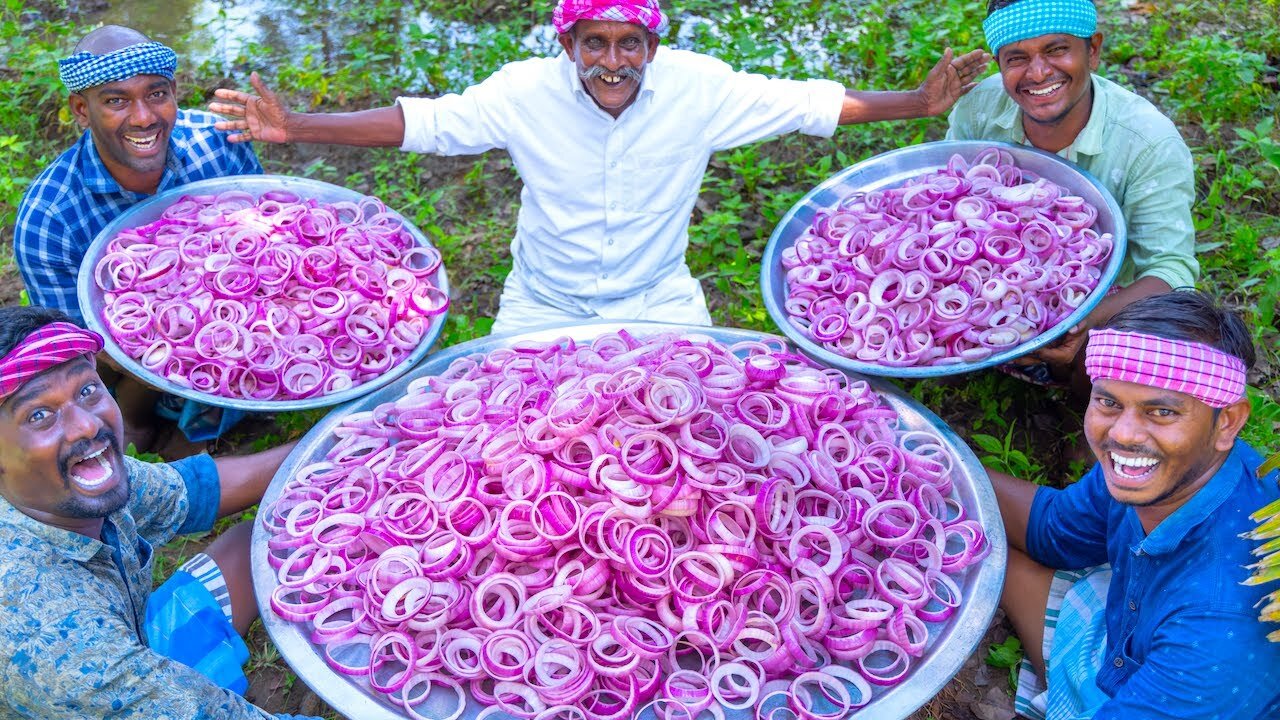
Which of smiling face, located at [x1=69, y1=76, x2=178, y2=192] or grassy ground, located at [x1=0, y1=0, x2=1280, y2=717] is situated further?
grassy ground, located at [x1=0, y1=0, x2=1280, y2=717]

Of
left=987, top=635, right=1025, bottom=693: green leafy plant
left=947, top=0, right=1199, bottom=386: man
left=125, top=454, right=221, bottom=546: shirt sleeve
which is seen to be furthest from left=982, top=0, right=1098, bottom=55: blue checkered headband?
left=125, top=454, right=221, bottom=546: shirt sleeve

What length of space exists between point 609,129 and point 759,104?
58 centimetres

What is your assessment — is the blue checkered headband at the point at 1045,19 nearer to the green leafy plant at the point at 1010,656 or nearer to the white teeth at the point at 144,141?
the green leafy plant at the point at 1010,656

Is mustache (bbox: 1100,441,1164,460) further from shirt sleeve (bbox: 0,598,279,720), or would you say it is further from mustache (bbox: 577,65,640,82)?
shirt sleeve (bbox: 0,598,279,720)

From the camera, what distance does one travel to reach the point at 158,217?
412 cm

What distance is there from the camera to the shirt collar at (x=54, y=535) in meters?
2.49

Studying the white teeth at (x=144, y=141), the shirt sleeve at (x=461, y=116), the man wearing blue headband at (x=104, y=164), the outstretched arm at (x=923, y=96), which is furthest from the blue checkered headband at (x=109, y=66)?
the outstretched arm at (x=923, y=96)

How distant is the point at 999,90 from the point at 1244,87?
2.39 m

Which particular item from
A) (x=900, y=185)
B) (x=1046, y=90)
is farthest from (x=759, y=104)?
(x=1046, y=90)

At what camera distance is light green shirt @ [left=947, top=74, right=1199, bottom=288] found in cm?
370

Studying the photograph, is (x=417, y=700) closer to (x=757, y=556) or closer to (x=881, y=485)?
(x=757, y=556)

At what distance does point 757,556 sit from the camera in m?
2.79

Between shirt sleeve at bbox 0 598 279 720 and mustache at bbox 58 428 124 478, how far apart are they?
1.12 feet

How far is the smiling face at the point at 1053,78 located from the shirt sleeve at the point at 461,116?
72.3 inches
